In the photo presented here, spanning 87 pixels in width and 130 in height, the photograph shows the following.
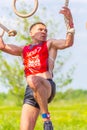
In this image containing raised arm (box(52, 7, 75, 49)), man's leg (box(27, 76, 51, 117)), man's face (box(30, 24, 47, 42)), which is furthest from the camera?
man's face (box(30, 24, 47, 42))

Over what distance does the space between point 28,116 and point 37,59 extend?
72cm

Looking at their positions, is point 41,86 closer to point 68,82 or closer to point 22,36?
point 22,36

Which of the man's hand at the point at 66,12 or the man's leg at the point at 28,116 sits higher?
the man's hand at the point at 66,12

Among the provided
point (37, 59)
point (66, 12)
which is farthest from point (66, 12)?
point (37, 59)

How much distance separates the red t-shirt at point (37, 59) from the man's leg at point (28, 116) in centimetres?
44

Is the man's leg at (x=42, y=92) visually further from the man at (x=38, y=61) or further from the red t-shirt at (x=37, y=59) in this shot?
the red t-shirt at (x=37, y=59)

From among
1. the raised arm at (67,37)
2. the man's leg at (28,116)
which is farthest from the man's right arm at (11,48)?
the man's leg at (28,116)

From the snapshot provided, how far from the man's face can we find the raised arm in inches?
5.7

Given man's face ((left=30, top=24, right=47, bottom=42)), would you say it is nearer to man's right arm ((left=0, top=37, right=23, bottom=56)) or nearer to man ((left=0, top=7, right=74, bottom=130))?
man ((left=0, top=7, right=74, bottom=130))

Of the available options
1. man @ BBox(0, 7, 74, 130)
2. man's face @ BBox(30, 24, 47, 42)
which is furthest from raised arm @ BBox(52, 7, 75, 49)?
man's face @ BBox(30, 24, 47, 42)

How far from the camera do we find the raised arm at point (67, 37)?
7926 millimetres

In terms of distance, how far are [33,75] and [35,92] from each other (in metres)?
0.26

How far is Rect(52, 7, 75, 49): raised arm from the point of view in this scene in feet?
26.0

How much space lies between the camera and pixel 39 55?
8.20 m
